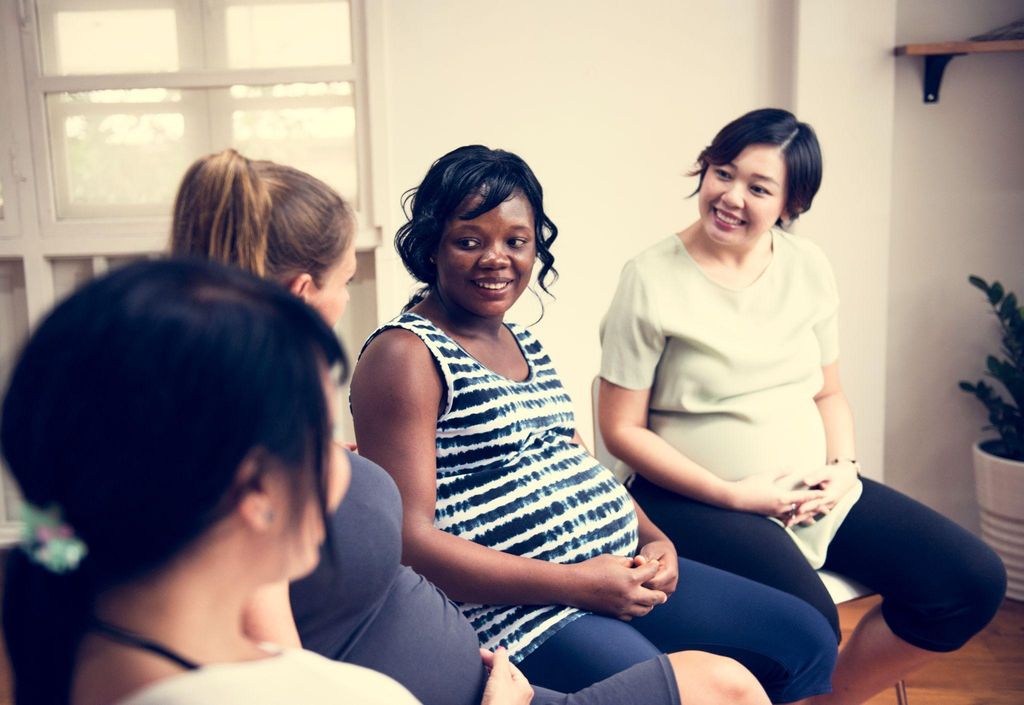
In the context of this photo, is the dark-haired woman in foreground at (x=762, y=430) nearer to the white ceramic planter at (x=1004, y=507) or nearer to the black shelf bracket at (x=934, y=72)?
the white ceramic planter at (x=1004, y=507)

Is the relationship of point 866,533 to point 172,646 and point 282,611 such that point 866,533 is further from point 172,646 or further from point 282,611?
point 172,646

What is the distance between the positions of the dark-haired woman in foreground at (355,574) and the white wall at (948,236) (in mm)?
1887

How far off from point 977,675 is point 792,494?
37.5 inches

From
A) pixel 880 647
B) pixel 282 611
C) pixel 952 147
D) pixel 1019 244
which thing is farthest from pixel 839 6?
pixel 282 611

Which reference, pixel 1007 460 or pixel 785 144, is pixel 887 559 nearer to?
pixel 785 144

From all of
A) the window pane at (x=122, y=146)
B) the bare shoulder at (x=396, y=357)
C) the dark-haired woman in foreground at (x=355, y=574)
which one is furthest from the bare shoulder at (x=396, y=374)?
the window pane at (x=122, y=146)

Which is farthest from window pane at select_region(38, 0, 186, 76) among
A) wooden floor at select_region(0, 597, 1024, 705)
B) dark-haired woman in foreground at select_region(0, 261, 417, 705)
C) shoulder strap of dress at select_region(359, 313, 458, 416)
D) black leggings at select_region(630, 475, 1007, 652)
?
dark-haired woman in foreground at select_region(0, 261, 417, 705)

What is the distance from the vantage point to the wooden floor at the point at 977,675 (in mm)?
2127

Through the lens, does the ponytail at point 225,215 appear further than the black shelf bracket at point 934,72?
No

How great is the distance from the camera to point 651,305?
68.4 inches

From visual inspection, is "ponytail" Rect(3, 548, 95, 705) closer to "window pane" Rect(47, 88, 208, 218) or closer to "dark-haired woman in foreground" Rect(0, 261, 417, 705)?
"dark-haired woman in foreground" Rect(0, 261, 417, 705)

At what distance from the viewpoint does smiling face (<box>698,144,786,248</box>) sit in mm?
1788

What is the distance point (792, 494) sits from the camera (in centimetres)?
168

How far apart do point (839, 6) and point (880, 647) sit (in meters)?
1.70
